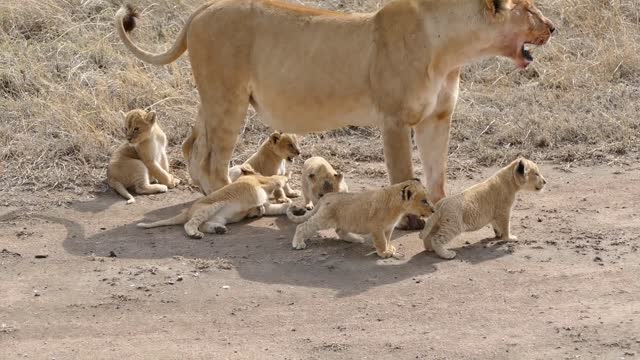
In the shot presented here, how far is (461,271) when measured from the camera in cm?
772

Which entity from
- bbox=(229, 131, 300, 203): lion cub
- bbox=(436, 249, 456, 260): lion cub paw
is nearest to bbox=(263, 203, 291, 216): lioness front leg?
bbox=(229, 131, 300, 203): lion cub

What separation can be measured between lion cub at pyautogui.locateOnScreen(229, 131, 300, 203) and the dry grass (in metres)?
0.72

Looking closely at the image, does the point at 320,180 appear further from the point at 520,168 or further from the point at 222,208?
the point at 520,168

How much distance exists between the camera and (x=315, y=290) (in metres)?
7.49

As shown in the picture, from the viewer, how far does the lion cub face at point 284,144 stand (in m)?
9.58

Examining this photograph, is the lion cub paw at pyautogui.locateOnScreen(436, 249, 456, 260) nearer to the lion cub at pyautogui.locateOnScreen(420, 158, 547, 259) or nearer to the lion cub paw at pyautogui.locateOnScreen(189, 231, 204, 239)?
the lion cub at pyautogui.locateOnScreen(420, 158, 547, 259)

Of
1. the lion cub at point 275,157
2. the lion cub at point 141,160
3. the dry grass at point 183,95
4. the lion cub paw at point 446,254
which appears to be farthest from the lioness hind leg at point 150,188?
the lion cub paw at point 446,254

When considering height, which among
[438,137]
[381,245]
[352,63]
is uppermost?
[352,63]

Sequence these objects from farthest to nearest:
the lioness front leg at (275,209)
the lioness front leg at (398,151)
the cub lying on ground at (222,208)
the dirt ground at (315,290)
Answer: the lioness front leg at (275,209)
the cub lying on ground at (222,208)
the lioness front leg at (398,151)
the dirt ground at (315,290)

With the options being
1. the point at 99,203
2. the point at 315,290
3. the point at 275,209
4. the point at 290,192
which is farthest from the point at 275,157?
the point at 315,290

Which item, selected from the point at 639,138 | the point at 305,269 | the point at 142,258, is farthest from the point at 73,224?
the point at 639,138

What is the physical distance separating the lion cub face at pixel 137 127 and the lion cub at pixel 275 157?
29.9 inches

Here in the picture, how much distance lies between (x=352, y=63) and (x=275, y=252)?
1.39 meters

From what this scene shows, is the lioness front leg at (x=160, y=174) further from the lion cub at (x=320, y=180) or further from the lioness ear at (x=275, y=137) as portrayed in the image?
the lion cub at (x=320, y=180)
